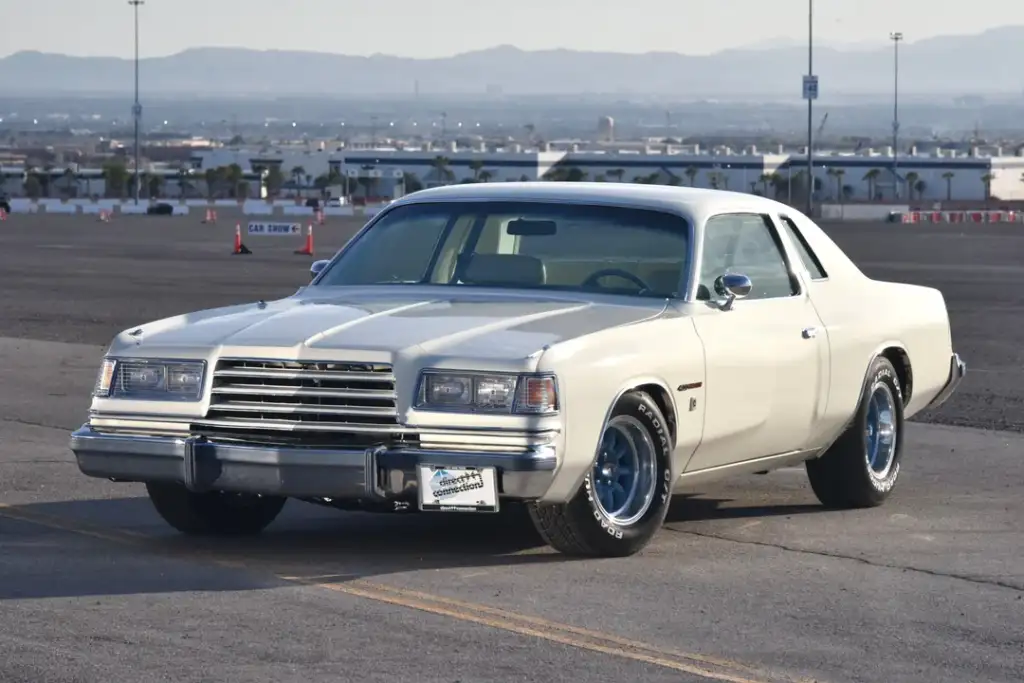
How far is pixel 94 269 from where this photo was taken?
37.8 m

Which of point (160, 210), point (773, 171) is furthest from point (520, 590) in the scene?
point (773, 171)

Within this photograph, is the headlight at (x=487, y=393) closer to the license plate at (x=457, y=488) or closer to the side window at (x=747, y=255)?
the license plate at (x=457, y=488)

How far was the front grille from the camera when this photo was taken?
7594mm

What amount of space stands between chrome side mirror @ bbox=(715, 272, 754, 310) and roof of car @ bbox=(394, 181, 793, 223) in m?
0.42

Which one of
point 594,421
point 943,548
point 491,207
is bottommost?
point 943,548

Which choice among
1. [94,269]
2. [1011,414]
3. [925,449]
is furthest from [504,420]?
[94,269]

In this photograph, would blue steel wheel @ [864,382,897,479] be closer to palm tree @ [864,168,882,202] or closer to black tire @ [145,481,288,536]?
black tire @ [145,481,288,536]

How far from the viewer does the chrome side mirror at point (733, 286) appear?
870 centimetres

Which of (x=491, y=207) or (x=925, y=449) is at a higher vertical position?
(x=491, y=207)

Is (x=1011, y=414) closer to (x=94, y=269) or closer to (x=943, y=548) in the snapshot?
(x=943, y=548)

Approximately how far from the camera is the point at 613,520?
26.6ft

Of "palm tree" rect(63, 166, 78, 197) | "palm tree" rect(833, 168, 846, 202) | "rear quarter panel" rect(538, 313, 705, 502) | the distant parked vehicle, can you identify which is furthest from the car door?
"palm tree" rect(833, 168, 846, 202)

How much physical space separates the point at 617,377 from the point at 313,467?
1.29m

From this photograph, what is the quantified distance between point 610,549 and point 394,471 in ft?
3.70
